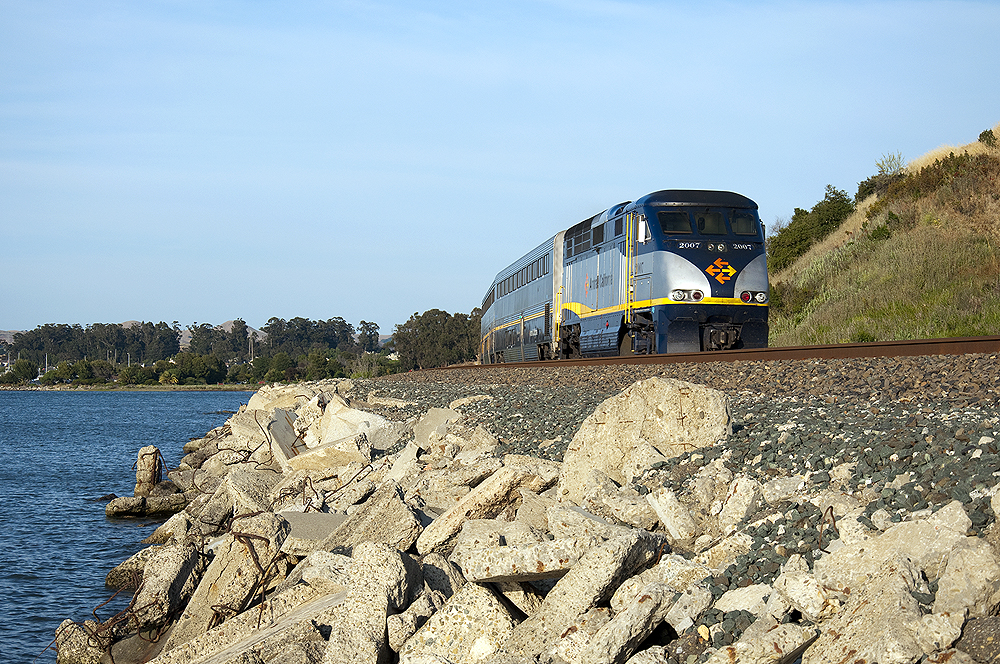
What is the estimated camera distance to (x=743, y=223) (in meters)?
18.3

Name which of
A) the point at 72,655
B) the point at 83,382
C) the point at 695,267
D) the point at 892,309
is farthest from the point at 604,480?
the point at 83,382

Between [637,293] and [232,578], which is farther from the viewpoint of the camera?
[637,293]

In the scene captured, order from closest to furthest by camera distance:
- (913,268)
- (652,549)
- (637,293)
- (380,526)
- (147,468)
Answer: (652,549) → (380,526) → (637,293) → (147,468) → (913,268)

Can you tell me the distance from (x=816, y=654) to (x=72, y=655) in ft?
22.8

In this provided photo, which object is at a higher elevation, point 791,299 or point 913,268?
point 913,268

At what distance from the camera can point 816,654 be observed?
4.11 m

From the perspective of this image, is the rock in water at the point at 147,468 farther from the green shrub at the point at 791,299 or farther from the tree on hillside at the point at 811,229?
the tree on hillside at the point at 811,229

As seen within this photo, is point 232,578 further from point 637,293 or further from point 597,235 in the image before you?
point 597,235

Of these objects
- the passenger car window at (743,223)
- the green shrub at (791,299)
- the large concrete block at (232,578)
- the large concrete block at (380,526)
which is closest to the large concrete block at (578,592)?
the large concrete block at (380,526)

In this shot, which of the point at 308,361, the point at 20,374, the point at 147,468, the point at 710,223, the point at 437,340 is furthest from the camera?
the point at 20,374

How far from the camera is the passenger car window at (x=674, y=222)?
17672 millimetres

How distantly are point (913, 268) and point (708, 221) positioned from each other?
36.1ft

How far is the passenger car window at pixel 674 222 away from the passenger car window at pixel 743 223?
1.10m

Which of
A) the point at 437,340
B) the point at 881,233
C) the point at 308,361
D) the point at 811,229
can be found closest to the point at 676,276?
the point at 881,233
